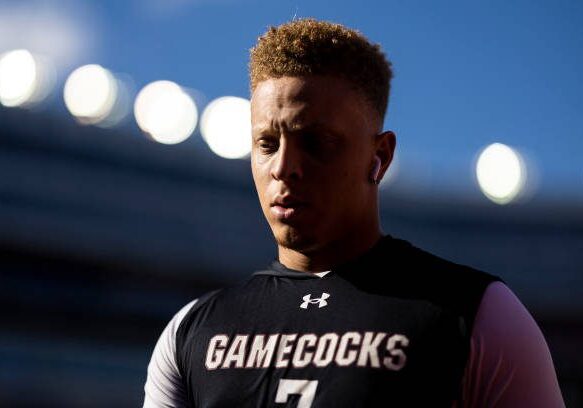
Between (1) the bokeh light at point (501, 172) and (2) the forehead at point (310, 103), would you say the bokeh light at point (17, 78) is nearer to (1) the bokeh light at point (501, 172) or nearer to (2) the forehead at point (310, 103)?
(1) the bokeh light at point (501, 172)

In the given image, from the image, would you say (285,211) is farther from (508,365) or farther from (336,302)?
(508,365)

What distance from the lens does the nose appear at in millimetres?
2520

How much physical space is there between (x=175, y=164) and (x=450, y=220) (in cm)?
1446

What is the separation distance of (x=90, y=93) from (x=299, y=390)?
39.2 meters

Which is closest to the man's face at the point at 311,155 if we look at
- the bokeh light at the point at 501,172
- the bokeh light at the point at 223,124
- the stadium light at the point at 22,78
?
the stadium light at the point at 22,78

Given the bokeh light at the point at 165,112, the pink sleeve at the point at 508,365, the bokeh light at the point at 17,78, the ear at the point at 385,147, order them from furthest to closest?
the bokeh light at the point at 165,112 → the bokeh light at the point at 17,78 → the ear at the point at 385,147 → the pink sleeve at the point at 508,365

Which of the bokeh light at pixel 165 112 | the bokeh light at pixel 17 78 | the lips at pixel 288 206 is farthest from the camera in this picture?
the bokeh light at pixel 165 112

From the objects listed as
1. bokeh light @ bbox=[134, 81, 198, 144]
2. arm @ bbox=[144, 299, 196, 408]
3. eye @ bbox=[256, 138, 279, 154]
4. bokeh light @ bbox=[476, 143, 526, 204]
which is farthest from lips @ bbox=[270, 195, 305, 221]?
bokeh light @ bbox=[476, 143, 526, 204]

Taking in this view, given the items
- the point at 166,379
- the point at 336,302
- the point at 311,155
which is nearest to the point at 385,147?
the point at 311,155

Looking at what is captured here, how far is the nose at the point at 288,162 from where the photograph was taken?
8.27 feet

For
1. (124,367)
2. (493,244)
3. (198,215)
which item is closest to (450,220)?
(493,244)

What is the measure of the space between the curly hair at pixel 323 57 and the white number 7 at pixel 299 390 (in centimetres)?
81

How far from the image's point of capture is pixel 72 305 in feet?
136

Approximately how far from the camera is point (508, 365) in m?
2.28
